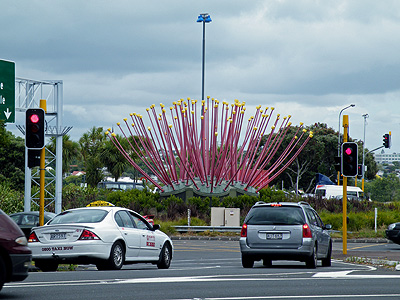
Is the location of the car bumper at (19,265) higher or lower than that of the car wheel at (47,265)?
higher

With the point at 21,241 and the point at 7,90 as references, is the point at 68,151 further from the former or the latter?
the point at 21,241

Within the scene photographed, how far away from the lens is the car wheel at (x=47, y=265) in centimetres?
1546

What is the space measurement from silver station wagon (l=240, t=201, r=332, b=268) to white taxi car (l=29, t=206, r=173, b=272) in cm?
243

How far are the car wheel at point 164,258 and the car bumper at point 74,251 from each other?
244 centimetres

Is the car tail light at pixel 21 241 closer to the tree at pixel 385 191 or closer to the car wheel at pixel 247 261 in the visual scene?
the car wheel at pixel 247 261

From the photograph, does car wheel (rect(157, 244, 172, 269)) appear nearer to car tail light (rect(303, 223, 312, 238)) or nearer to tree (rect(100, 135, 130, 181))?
car tail light (rect(303, 223, 312, 238))

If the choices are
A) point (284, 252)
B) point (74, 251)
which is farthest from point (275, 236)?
point (74, 251)

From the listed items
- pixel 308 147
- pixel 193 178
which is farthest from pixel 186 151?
pixel 308 147

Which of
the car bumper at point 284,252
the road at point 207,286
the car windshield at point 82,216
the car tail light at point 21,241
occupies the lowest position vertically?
the road at point 207,286

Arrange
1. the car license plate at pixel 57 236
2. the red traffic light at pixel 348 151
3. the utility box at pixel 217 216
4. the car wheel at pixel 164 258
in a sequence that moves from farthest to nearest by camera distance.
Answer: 1. the utility box at pixel 217 216
2. the red traffic light at pixel 348 151
3. the car wheel at pixel 164 258
4. the car license plate at pixel 57 236

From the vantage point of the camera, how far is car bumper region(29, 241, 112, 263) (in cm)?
1512

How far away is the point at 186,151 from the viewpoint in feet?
139

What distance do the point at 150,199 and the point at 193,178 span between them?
296 centimetres

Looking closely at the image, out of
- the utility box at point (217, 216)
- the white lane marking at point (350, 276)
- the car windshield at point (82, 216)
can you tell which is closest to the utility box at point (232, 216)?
the utility box at point (217, 216)
